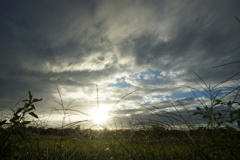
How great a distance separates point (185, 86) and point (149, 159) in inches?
60.1

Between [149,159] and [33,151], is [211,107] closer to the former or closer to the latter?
[149,159]

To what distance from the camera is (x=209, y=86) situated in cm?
282

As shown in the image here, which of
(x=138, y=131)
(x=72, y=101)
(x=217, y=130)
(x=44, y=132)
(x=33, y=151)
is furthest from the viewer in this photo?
(x=44, y=132)

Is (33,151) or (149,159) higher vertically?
(33,151)

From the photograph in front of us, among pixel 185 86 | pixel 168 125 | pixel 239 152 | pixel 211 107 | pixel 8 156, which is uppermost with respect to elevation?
pixel 185 86

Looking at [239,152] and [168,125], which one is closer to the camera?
[239,152]

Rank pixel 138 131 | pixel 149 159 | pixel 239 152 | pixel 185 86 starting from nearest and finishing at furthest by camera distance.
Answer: pixel 239 152 < pixel 149 159 < pixel 185 86 < pixel 138 131

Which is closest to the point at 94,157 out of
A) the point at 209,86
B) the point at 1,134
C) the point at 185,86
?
the point at 1,134

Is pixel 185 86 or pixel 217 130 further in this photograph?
pixel 185 86

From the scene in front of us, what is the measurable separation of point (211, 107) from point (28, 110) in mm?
2943

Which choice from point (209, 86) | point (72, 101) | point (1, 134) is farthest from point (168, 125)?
point (1, 134)

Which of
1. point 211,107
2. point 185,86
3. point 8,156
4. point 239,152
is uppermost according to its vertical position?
point 185,86

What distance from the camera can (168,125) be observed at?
2764 mm

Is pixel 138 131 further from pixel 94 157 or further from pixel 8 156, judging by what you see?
pixel 8 156
